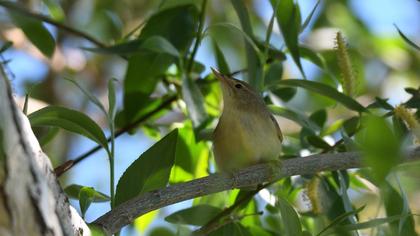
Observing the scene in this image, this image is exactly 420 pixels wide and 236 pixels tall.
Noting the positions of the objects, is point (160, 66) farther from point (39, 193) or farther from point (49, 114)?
point (39, 193)

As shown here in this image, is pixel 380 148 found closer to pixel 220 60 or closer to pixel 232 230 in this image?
pixel 232 230

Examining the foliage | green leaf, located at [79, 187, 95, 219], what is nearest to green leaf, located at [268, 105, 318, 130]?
the foliage

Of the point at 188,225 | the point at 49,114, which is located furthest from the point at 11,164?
the point at 188,225

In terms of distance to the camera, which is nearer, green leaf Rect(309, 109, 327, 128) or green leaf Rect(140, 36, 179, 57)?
green leaf Rect(140, 36, 179, 57)

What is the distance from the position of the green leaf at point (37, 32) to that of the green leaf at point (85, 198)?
83 cm

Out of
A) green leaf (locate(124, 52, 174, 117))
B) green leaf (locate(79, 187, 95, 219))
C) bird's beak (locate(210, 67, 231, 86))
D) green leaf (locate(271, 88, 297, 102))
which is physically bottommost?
green leaf (locate(79, 187, 95, 219))

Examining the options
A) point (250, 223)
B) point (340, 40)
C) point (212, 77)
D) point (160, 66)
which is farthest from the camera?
point (212, 77)

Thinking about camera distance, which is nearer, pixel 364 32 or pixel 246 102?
pixel 246 102

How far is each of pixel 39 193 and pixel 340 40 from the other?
1109 millimetres

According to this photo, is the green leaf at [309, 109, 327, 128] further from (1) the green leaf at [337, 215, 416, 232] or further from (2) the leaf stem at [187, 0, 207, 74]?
(1) the green leaf at [337, 215, 416, 232]

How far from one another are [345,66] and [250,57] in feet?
1.27

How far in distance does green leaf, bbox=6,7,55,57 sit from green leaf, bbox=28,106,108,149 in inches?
26.5

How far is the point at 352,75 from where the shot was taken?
218 centimetres

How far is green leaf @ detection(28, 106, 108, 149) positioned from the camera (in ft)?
6.00
